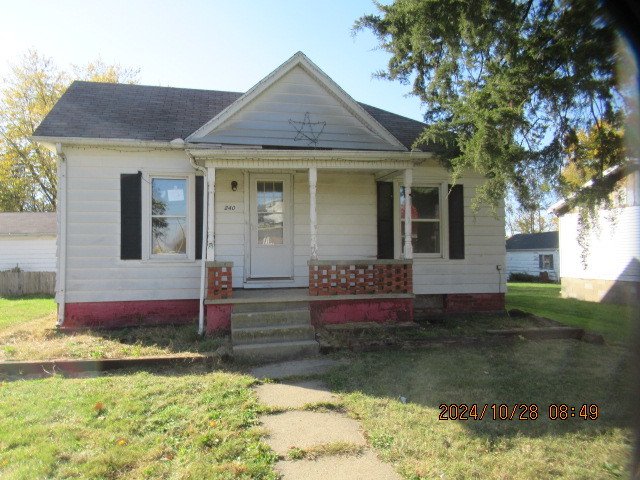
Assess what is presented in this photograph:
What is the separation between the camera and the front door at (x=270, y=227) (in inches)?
327

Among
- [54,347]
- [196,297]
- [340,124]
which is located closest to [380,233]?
[340,124]

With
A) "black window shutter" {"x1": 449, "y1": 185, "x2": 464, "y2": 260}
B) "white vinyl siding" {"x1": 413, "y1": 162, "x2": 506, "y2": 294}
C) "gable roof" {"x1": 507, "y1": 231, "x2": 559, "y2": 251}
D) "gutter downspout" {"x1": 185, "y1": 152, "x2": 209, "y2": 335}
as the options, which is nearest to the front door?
"gutter downspout" {"x1": 185, "y1": 152, "x2": 209, "y2": 335}

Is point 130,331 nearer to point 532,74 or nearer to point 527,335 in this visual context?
point 527,335

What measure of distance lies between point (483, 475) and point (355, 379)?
2172mm

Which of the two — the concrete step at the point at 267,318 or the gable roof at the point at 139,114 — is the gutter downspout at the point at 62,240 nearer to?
the gable roof at the point at 139,114

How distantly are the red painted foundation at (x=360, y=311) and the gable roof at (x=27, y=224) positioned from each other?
51.4 feet

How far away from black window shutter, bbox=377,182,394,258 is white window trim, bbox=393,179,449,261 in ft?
0.29

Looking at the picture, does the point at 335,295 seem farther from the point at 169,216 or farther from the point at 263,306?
the point at 169,216

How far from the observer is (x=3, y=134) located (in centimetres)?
2433

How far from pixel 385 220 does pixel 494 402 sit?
505 centimetres

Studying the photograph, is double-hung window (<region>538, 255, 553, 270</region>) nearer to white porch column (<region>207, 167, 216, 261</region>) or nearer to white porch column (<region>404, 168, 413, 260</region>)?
white porch column (<region>404, 168, 413, 260</region>)

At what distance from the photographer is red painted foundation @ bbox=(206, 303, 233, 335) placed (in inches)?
267

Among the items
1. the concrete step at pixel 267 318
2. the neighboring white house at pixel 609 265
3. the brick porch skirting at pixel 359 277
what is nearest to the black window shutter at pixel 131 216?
the concrete step at pixel 267 318
